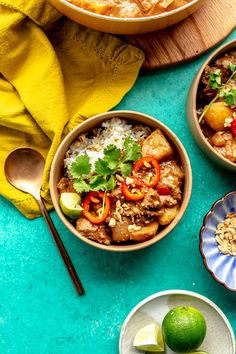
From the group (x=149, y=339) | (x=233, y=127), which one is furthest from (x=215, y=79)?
(x=149, y=339)

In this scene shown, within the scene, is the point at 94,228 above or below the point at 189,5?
below

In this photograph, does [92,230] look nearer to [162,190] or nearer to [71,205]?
[71,205]

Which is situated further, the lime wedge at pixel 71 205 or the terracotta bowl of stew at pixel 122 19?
the lime wedge at pixel 71 205

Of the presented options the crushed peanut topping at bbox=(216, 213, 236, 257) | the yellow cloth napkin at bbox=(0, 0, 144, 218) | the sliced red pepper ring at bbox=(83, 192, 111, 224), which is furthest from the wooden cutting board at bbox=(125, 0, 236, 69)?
the crushed peanut topping at bbox=(216, 213, 236, 257)

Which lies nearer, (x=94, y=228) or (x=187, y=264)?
(x=94, y=228)

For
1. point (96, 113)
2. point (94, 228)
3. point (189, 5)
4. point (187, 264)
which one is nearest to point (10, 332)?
point (94, 228)

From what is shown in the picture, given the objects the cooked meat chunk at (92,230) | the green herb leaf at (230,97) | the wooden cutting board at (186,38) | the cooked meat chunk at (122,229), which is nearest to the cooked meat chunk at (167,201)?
the cooked meat chunk at (122,229)

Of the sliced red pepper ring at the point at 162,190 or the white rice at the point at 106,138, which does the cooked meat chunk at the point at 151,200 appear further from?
the white rice at the point at 106,138

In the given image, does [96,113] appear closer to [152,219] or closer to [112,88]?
[112,88]
